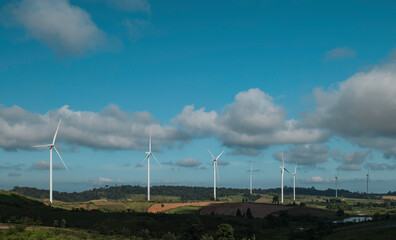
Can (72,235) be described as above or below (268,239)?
above

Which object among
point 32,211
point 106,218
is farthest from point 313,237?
point 32,211

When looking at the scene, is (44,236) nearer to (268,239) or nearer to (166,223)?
(166,223)

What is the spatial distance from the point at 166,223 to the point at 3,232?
96319 millimetres

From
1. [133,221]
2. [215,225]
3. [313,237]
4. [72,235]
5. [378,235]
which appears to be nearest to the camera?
[72,235]

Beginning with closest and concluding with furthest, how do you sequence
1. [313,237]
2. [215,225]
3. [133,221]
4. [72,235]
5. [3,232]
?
[3,232] → [72,235] → [313,237] → [133,221] → [215,225]

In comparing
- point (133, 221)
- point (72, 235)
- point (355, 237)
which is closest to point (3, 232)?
point (72, 235)

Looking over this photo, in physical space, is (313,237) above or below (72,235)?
below

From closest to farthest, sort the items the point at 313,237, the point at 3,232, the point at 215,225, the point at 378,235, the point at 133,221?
the point at 3,232 < the point at 378,235 < the point at 313,237 < the point at 133,221 < the point at 215,225

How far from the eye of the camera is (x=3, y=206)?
184500mm

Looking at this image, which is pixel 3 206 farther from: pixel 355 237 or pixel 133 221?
pixel 355 237

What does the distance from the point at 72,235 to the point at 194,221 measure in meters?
90.4

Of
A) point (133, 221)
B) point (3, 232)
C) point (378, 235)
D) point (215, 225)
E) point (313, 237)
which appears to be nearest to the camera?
point (3, 232)

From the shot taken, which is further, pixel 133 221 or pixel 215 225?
pixel 215 225

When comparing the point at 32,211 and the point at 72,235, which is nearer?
the point at 72,235
